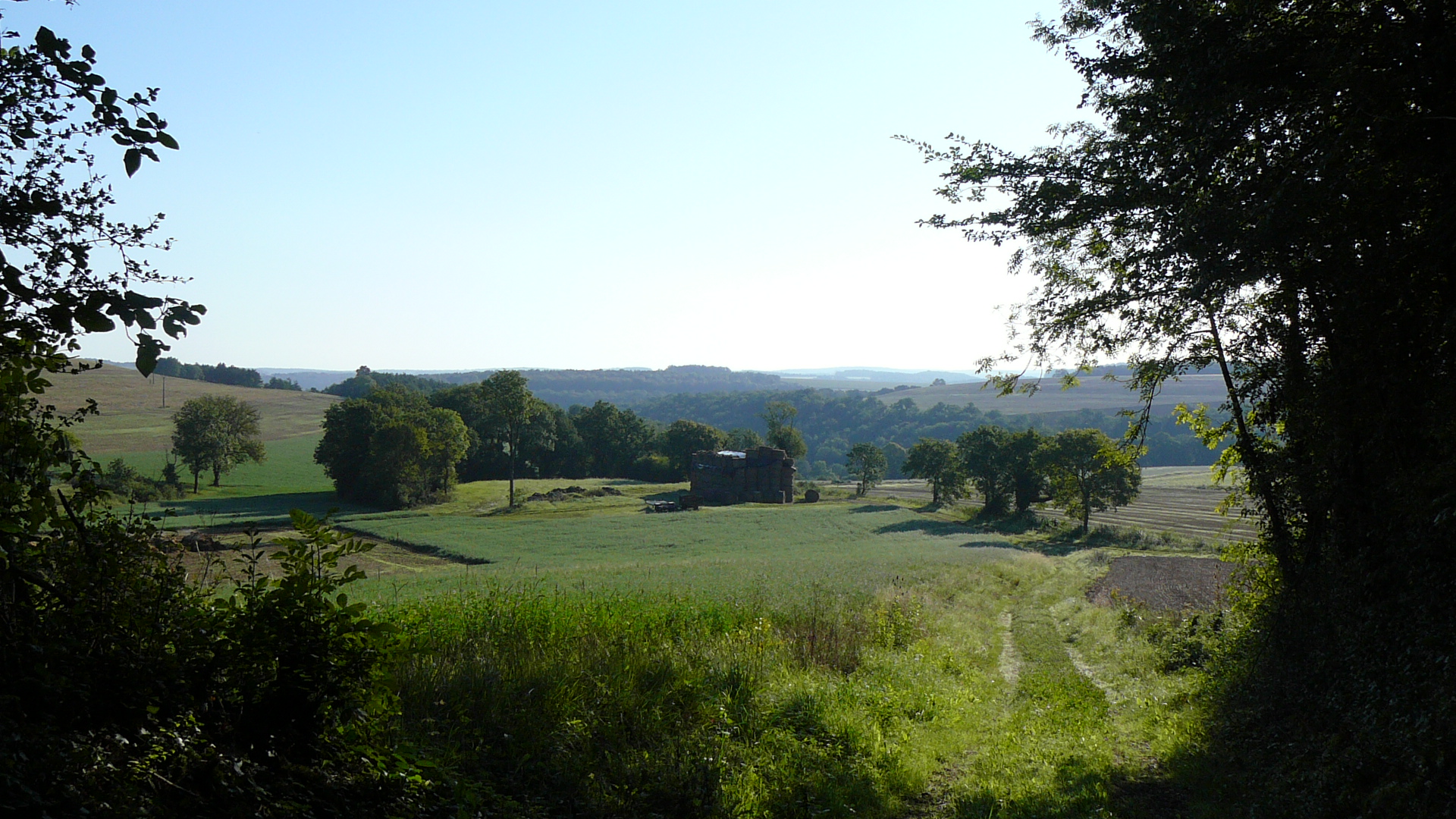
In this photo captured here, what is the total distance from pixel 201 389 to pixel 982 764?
4286 inches

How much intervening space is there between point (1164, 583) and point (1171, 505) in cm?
6209

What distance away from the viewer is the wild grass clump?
20.1 ft

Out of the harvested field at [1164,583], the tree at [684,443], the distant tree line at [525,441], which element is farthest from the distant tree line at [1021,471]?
the tree at [684,443]

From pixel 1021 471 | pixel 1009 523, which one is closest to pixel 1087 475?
pixel 1009 523

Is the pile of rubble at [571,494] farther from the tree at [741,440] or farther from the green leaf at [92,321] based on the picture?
the green leaf at [92,321]

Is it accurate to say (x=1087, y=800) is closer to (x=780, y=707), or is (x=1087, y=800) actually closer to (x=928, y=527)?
(x=780, y=707)

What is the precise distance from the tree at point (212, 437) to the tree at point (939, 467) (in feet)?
203

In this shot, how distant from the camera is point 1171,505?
3076 inches

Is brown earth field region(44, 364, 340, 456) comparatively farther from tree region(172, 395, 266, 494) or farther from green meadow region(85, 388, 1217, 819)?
green meadow region(85, 388, 1217, 819)

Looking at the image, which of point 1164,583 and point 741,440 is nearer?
point 1164,583

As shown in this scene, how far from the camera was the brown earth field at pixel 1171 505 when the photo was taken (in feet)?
187

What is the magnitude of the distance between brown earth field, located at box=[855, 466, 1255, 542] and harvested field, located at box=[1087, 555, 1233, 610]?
2.90m

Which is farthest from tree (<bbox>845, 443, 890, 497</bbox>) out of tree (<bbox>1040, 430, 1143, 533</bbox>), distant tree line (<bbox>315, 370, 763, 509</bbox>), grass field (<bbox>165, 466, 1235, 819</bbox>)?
grass field (<bbox>165, 466, 1235, 819</bbox>)

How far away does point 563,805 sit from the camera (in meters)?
5.79
